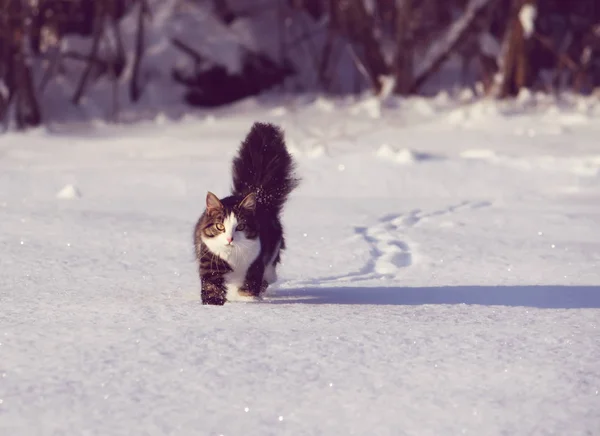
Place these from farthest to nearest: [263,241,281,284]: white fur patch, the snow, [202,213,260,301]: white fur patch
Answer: the snow → [263,241,281,284]: white fur patch → [202,213,260,301]: white fur patch

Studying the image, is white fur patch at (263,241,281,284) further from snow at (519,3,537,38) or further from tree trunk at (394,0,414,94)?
snow at (519,3,537,38)

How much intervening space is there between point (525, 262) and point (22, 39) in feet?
25.6

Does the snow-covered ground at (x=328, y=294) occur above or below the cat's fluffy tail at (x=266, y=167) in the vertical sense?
below

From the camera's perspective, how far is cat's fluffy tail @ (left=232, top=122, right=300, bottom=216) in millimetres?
4621

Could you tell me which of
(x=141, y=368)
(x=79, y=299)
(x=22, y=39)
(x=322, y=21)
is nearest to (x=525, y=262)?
(x=79, y=299)

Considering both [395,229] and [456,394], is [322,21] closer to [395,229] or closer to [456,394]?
[395,229]

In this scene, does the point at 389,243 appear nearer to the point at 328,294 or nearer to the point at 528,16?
the point at 328,294

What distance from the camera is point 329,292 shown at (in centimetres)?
454

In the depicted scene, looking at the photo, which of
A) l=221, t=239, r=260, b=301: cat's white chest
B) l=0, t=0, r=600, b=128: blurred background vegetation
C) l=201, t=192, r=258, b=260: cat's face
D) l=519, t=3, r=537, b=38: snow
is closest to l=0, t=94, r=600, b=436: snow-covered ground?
l=221, t=239, r=260, b=301: cat's white chest

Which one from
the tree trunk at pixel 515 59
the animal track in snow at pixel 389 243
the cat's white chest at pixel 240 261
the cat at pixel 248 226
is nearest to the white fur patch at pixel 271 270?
the cat at pixel 248 226

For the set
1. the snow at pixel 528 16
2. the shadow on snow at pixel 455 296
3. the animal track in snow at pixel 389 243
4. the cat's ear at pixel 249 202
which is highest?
the snow at pixel 528 16

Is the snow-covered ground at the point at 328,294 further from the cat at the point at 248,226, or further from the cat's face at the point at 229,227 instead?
the cat's face at the point at 229,227

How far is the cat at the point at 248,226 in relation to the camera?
4.12m

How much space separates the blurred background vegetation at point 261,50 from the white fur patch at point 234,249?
789 centimetres
